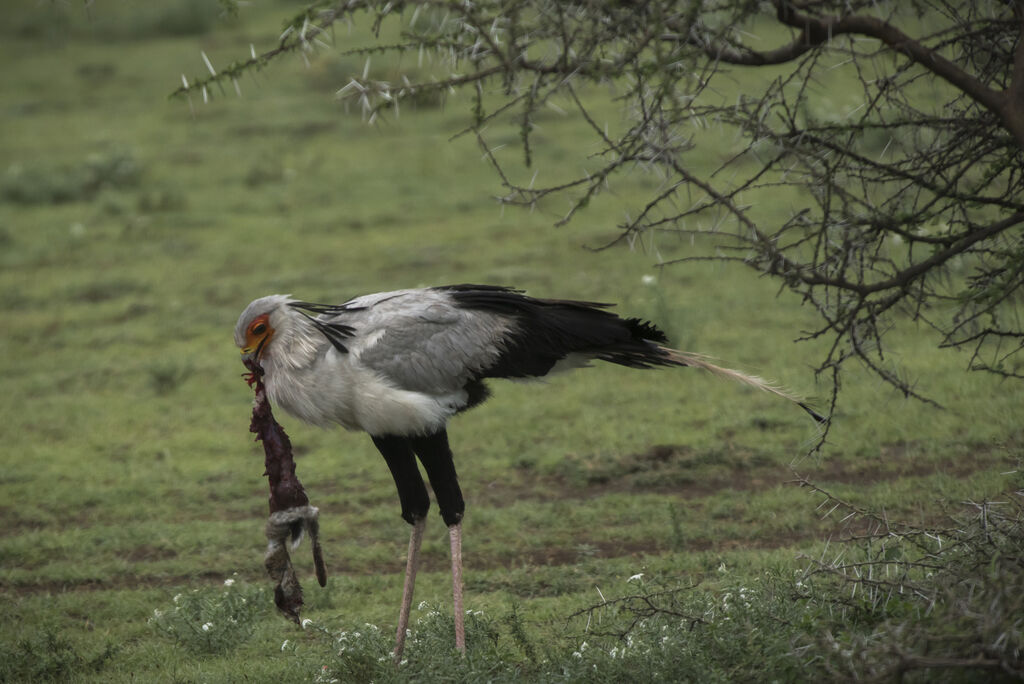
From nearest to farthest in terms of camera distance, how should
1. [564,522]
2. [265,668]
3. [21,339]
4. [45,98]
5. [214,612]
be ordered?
[265,668] → [214,612] → [564,522] → [21,339] → [45,98]

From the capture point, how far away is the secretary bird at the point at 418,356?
4551 millimetres

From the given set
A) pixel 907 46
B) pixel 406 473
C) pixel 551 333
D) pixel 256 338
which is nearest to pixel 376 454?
pixel 406 473

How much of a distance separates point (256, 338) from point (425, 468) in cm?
92

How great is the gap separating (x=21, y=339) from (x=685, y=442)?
21.2ft

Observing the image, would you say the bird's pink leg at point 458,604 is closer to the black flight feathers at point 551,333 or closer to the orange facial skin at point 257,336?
the black flight feathers at point 551,333

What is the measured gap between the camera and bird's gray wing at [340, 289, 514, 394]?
15.1 feet

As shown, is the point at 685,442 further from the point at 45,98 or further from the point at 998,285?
the point at 45,98

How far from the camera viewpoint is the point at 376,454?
761 centimetres

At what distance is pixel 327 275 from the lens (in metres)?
10.7

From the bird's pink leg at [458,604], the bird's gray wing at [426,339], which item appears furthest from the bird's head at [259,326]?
the bird's pink leg at [458,604]

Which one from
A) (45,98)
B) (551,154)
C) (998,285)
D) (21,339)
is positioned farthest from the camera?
(45,98)

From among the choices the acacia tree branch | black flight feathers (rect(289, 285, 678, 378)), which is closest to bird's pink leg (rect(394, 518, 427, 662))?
black flight feathers (rect(289, 285, 678, 378))

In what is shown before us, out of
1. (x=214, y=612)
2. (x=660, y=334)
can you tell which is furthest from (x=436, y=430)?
(x=214, y=612)

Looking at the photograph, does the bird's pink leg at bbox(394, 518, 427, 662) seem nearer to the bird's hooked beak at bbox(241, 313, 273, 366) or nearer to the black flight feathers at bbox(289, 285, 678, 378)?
the black flight feathers at bbox(289, 285, 678, 378)
